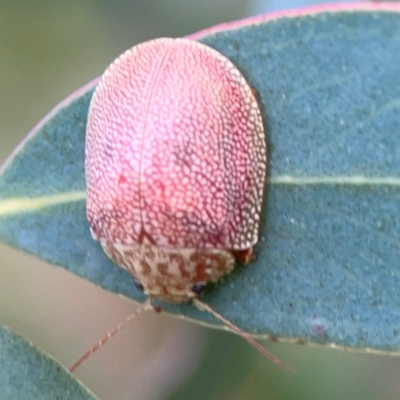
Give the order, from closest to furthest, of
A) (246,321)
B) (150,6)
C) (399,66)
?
(399,66), (246,321), (150,6)

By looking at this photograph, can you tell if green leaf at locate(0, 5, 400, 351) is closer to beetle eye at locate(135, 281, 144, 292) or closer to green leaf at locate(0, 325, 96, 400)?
beetle eye at locate(135, 281, 144, 292)

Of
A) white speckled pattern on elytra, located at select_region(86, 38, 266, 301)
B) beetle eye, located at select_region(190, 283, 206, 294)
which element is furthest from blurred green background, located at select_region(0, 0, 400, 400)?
white speckled pattern on elytra, located at select_region(86, 38, 266, 301)

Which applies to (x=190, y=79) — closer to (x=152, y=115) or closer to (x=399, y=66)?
(x=152, y=115)

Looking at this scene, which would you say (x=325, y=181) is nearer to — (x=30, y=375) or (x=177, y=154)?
(x=177, y=154)

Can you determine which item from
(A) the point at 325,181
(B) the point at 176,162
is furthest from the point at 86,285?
(A) the point at 325,181

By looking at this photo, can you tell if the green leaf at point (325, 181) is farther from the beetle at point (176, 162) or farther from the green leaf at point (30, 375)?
the green leaf at point (30, 375)

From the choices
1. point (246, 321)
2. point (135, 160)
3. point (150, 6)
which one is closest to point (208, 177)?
point (135, 160)
